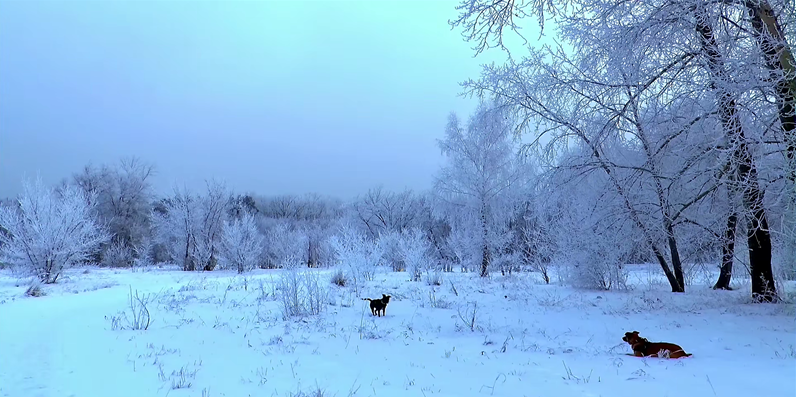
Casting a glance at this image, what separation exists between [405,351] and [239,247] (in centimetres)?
2388

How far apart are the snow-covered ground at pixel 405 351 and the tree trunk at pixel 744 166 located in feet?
2.14

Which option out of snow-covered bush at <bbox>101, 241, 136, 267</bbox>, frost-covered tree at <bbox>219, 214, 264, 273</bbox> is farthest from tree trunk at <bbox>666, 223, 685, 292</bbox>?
snow-covered bush at <bbox>101, 241, 136, 267</bbox>

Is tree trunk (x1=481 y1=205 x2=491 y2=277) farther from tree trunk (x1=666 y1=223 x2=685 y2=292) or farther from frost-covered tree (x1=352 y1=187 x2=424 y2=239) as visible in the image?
frost-covered tree (x1=352 y1=187 x2=424 y2=239)

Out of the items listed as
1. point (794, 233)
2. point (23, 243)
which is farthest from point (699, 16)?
point (23, 243)

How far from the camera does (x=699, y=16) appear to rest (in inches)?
234

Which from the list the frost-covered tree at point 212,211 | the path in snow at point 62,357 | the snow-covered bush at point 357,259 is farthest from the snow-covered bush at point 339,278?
the frost-covered tree at point 212,211

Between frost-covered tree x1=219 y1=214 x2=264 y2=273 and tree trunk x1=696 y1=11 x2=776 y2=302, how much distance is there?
78.3ft

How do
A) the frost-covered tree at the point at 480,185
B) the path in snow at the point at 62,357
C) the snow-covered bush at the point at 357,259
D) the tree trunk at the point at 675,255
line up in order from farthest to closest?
the frost-covered tree at the point at 480,185, the snow-covered bush at the point at 357,259, the tree trunk at the point at 675,255, the path in snow at the point at 62,357

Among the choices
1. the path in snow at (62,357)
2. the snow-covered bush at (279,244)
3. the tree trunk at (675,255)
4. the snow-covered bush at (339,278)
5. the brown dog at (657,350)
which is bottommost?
the path in snow at (62,357)

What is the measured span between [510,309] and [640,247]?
369 cm

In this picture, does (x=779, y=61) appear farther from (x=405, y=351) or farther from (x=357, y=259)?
(x=357, y=259)

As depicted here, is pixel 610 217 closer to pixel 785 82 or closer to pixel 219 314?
pixel 785 82

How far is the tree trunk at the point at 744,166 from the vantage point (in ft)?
18.9

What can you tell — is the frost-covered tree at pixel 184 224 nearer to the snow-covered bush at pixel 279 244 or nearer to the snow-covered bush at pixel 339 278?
the snow-covered bush at pixel 279 244
